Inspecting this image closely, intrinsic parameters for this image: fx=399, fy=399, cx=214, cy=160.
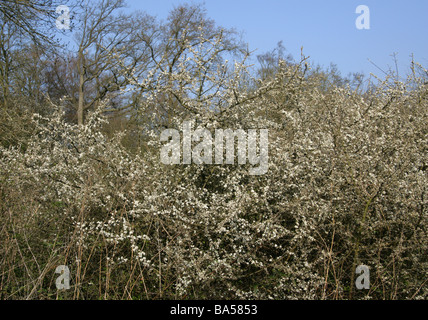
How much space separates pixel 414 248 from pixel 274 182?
58.7 inches

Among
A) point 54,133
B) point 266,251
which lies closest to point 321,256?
point 266,251

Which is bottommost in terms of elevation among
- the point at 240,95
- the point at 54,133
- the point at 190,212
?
the point at 190,212

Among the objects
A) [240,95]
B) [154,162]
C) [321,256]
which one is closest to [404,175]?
[321,256]

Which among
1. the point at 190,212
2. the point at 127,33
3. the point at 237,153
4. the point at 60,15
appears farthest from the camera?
the point at 127,33

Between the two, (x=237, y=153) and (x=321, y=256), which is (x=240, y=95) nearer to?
(x=237, y=153)

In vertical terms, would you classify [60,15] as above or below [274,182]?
above

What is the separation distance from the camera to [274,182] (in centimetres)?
432

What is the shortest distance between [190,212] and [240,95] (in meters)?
1.67

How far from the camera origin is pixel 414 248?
151 inches

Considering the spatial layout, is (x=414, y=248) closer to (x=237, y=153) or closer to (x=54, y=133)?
(x=237, y=153)
